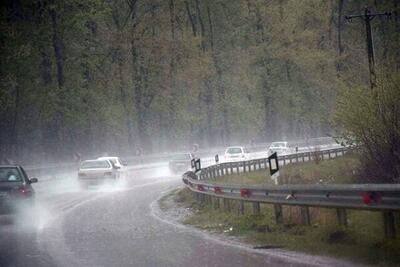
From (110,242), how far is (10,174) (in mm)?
6223

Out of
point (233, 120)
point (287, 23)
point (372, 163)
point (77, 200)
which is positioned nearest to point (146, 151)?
point (233, 120)

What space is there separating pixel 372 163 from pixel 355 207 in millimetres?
9359

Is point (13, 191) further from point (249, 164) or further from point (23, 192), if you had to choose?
point (249, 164)

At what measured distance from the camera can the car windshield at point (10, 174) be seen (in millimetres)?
19556

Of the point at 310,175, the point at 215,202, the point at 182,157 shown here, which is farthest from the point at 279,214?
the point at 182,157

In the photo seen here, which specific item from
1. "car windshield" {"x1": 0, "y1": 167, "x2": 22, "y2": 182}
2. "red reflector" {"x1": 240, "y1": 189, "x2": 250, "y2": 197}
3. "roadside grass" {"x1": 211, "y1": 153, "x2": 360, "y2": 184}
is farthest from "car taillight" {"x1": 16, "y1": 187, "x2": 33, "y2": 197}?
"roadside grass" {"x1": 211, "y1": 153, "x2": 360, "y2": 184}

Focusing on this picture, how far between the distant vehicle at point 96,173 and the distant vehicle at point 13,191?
1472 cm

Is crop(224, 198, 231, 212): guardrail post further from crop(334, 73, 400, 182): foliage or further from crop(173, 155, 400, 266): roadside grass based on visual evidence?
crop(334, 73, 400, 182): foliage

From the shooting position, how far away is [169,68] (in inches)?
2591

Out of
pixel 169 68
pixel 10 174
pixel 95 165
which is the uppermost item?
pixel 169 68

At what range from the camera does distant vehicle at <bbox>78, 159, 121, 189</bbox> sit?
34.8m

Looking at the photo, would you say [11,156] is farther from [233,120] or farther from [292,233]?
[292,233]

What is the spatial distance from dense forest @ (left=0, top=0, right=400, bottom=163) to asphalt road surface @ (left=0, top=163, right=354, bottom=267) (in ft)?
81.5

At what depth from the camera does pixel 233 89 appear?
7262 cm
